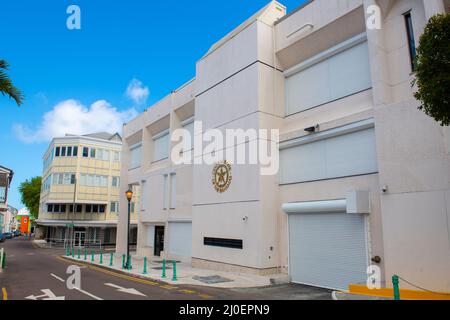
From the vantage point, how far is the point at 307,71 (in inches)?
682

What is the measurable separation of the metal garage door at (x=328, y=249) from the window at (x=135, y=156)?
20.1 m

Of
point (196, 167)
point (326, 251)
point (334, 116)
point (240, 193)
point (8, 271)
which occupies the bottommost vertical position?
point (8, 271)

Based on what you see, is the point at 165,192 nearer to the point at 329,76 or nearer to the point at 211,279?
the point at 211,279

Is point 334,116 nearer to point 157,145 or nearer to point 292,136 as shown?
point 292,136

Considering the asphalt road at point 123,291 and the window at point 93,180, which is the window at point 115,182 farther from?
the asphalt road at point 123,291

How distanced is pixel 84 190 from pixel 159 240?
23594 millimetres

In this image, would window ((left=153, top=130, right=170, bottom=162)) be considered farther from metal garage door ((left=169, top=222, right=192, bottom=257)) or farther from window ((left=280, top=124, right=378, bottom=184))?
window ((left=280, top=124, right=378, bottom=184))

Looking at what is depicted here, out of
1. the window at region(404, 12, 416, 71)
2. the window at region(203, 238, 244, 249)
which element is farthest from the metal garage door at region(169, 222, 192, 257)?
the window at region(404, 12, 416, 71)

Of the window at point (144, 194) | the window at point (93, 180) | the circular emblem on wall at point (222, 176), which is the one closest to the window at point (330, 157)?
the circular emblem on wall at point (222, 176)

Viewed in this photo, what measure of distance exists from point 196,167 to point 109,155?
106 ft

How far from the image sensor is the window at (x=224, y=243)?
16.8 m

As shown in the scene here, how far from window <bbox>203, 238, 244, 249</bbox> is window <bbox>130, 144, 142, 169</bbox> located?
15.4m

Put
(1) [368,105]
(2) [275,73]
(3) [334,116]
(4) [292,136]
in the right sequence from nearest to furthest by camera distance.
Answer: (1) [368,105]
(3) [334,116]
(4) [292,136]
(2) [275,73]

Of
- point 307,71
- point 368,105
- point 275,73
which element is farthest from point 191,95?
point 368,105
